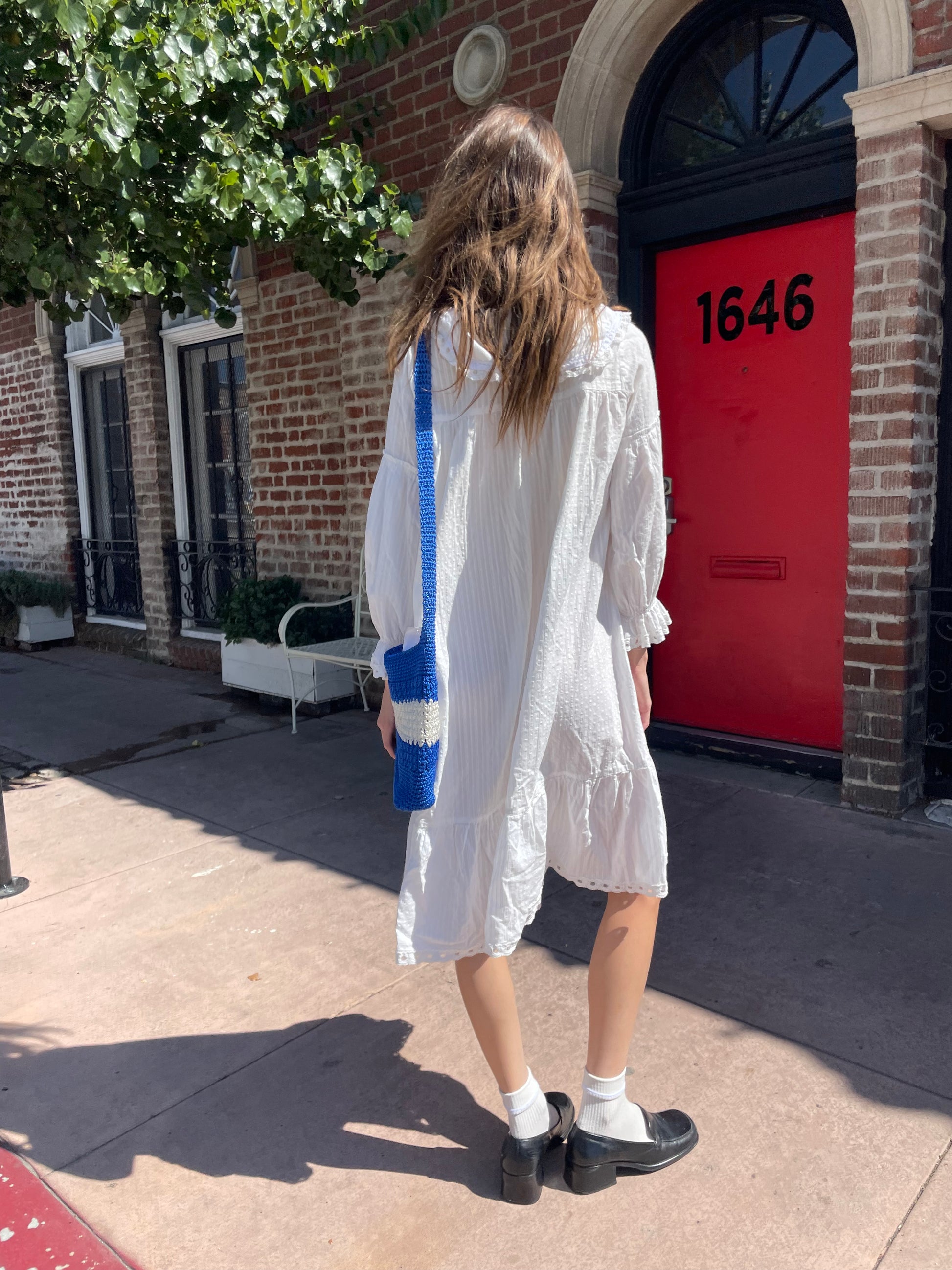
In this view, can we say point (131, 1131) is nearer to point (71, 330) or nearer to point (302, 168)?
point (302, 168)

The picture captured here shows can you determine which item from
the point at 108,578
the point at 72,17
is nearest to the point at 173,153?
the point at 72,17

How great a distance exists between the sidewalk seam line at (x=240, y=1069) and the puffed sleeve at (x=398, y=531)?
2.47ft

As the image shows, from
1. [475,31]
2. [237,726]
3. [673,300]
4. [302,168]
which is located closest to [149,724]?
[237,726]

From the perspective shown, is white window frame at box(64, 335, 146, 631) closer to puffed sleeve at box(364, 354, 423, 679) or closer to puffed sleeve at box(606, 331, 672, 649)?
puffed sleeve at box(364, 354, 423, 679)

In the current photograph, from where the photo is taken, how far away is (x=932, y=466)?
398cm

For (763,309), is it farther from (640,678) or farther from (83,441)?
(83,441)

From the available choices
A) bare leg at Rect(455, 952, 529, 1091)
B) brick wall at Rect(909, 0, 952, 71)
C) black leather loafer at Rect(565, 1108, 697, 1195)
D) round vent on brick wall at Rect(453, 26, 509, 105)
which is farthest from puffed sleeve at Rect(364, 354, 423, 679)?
round vent on brick wall at Rect(453, 26, 509, 105)

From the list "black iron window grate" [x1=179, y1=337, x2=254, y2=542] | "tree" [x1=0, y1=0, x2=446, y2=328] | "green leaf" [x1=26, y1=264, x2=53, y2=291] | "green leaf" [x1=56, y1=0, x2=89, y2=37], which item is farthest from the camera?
"black iron window grate" [x1=179, y1=337, x2=254, y2=542]

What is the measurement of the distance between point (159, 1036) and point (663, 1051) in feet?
4.41

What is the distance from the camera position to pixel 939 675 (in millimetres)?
4070

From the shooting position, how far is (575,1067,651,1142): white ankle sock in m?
2.06

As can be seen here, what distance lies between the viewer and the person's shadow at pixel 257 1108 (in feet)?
7.32

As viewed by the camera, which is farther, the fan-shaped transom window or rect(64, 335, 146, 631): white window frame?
rect(64, 335, 146, 631): white window frame

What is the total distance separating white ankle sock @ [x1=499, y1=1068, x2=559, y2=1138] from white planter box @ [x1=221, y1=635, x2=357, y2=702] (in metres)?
4.10
